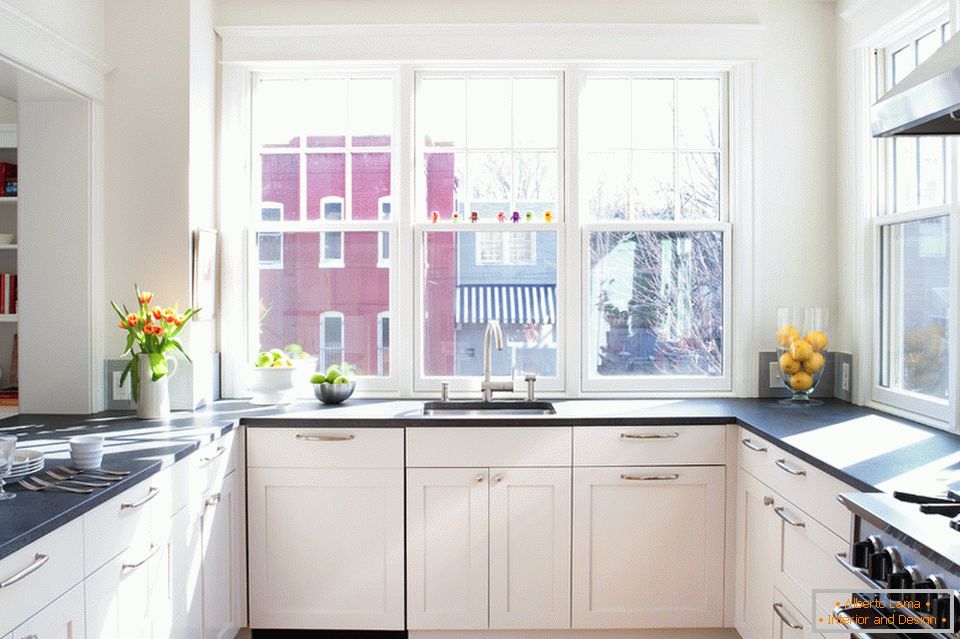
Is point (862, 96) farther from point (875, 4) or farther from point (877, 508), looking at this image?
point (877, 508)

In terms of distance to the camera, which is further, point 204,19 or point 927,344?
point 204,19

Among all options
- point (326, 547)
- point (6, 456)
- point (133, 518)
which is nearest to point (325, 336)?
point (326, 547)

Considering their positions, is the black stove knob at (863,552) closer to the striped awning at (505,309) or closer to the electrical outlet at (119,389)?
the striped awning at (505,309)

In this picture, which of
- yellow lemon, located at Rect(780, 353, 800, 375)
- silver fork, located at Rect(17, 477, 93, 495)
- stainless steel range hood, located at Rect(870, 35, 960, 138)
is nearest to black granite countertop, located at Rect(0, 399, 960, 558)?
silver fork, located at Rect(17, 477, 93, 495)

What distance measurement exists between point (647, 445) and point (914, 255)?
125 centimetres

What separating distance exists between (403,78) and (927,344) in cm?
241

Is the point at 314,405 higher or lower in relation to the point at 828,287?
lower

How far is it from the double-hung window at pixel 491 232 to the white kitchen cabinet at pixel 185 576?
1370mm

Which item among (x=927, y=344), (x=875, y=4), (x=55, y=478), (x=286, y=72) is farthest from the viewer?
(x=286, y=72)

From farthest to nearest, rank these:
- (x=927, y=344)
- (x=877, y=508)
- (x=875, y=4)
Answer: (x=875, y=4)
(x=927, y=344)
(x=877, y=508)

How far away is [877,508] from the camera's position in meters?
1.85

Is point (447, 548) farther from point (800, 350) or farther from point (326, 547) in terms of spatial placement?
point (800, 350)

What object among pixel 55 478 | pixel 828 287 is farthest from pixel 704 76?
pixel 55 478

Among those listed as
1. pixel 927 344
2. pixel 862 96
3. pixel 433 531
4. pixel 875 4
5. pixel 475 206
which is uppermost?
pixel 875 4
